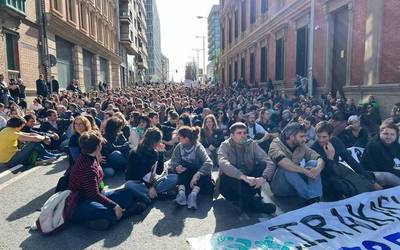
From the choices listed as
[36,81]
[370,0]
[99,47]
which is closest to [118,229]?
[370,0]

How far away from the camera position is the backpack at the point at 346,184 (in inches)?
212

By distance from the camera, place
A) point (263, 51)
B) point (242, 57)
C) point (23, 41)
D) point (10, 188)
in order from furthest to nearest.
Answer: point (242, 57) < point (263, 51) < point (23, 41) < point (10, 188)

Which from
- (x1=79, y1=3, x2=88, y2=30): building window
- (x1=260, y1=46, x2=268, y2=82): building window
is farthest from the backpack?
(x1=79, y1=3, x2=88, y2=30): building window

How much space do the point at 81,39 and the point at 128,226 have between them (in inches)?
1022

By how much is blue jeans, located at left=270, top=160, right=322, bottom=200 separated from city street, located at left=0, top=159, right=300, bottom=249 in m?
0.31

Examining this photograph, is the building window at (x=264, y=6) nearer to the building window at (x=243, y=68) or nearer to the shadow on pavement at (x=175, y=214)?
the building window at (x=243, y=68)

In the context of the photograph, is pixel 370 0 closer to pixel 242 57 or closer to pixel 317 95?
pixel 317 95

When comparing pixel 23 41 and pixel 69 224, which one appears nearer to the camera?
pixel 69 224

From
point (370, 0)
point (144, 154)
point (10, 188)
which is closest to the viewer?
point (144, 154)

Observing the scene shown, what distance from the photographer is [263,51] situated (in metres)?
30.8

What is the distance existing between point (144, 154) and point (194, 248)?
1972mm

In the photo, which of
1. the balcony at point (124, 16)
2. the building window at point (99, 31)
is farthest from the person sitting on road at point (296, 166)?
the balcony at point (124, 16)

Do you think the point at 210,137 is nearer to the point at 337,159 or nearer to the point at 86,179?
the point at 337,159

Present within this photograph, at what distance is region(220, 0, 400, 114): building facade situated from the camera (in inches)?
533
